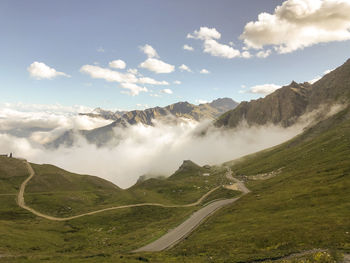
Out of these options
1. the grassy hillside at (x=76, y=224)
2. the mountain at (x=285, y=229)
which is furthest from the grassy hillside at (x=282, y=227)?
the grassy hillside at (x=76, y=224)

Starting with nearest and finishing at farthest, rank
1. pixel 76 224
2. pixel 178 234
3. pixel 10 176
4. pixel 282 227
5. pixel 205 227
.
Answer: pixel 282 227 < pixel 178 234 < pixel 205 227 < pixel 76 224 < pixel 10 176

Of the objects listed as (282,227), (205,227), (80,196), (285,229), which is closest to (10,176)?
(80,196)

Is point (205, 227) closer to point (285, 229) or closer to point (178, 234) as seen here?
point (178, 234)

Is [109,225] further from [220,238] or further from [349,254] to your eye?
[349,254]

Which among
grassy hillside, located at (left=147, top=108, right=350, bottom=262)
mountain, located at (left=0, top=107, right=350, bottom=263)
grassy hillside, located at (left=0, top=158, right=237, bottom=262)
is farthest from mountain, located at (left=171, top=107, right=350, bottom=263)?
grassy hillside, located at (left=0, top=158, right=237, bottom=262)

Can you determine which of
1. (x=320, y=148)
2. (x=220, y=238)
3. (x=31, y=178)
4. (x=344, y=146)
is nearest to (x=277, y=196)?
(x=220, y=238)

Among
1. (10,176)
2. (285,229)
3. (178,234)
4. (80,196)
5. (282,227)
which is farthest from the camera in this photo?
(10,176)

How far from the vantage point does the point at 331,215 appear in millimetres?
53906

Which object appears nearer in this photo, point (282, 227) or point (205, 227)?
point (282, 227)

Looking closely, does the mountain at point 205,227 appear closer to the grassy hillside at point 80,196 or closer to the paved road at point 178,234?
the grassy hillside at point 80,196

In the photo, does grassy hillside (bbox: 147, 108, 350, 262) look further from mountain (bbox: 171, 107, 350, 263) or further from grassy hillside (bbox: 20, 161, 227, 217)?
grassy hillside (bbox: 20, 161, 227, 217)

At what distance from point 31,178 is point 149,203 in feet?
372

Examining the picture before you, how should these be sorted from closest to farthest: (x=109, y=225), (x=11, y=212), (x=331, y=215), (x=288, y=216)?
(x=331, y=215)
(x=288, y=216)
(x=109, y=225)
(x=11, y=212)

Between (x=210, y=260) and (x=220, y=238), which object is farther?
(x=220, y=238)
